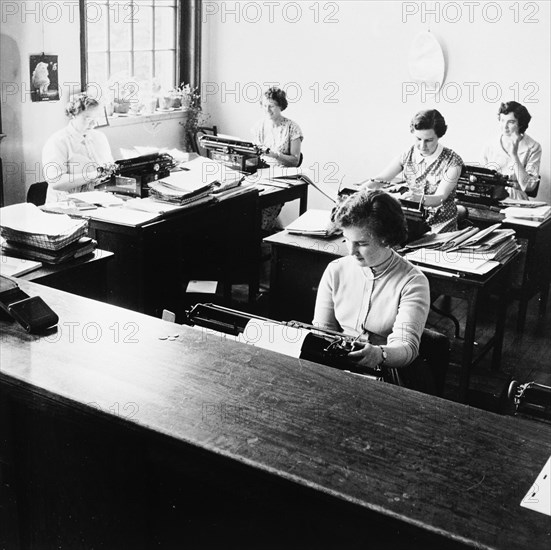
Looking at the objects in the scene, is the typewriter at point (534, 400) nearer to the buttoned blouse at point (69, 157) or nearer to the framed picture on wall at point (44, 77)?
the buttoned blouse at point (69, 157)

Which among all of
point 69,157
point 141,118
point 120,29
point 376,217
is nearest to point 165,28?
point 120,29

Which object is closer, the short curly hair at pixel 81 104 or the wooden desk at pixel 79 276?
the wooden desk at pixel 79 276

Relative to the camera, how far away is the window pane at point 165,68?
24.2 ft

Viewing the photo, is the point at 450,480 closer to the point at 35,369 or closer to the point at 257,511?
the point at 257,511

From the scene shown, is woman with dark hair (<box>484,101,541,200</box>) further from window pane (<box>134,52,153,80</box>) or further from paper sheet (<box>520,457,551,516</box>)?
paper sheet (<box>520,457,551,516</box>)

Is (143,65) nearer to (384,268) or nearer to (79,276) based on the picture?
(79,276)

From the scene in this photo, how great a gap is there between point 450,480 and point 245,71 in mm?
6511

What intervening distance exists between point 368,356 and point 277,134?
14.2ft

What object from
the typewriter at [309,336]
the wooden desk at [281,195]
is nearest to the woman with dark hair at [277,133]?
the wooden desk at [281,195]

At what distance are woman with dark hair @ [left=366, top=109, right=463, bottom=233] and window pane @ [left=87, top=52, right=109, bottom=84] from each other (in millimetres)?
2731

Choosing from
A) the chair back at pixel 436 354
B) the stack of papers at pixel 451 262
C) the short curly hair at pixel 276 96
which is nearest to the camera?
the chair back at pixel 436 354

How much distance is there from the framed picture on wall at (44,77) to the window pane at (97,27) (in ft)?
1.78

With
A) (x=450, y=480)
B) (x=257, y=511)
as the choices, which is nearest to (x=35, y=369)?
(x=257, y=511)

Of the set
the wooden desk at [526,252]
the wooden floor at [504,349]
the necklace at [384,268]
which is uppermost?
the necklace at [384,268]
